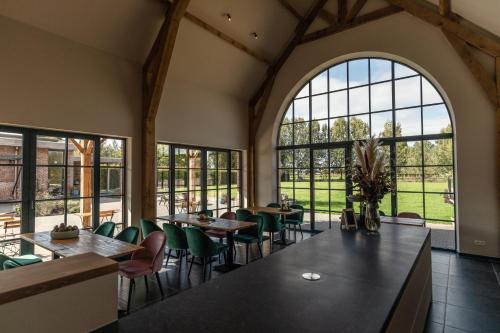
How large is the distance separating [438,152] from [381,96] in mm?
1760

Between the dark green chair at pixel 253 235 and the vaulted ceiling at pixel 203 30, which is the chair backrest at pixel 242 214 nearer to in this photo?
the dark green chair at pixel 253 235

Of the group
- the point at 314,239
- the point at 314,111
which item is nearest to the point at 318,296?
the point at 314,239

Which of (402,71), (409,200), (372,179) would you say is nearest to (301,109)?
(402,71)

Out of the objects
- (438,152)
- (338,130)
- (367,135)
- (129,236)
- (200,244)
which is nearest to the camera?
(129,236)

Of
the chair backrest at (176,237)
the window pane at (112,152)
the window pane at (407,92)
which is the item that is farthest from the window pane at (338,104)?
the window pane at (112,152)

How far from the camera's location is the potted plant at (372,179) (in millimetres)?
2803

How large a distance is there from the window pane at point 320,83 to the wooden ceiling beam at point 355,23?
0.95 metres

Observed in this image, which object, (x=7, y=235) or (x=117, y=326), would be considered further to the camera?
(x=7, y=235)

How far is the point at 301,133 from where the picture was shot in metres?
7.84

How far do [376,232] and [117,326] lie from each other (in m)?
2.50

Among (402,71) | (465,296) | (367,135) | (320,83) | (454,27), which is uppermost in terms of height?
(454,27)

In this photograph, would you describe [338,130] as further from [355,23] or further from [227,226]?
[227,226]

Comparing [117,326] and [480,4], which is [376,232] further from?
[480,4]

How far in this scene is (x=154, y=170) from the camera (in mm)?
5816
